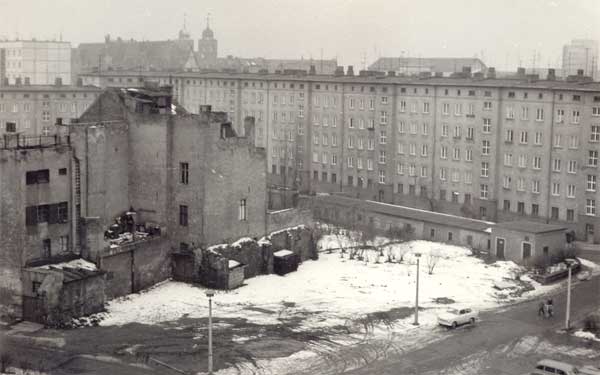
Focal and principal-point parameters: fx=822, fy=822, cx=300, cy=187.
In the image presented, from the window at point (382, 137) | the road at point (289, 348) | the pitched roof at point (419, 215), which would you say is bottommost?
the road at point (289, 348)

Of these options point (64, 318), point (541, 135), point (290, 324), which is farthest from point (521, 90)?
point (64, 318)

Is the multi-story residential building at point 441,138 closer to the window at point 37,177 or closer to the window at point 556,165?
the window at point 556,165

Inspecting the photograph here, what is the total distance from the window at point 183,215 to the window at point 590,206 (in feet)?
106

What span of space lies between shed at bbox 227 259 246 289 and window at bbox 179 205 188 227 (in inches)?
145

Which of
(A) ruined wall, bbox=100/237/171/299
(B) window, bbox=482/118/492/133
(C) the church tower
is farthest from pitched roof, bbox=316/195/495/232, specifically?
(C) the church tower

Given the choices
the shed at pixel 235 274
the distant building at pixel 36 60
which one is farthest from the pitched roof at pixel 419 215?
the distant building at pixel 36 60

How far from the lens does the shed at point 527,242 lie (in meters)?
55.2

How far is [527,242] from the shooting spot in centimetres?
5562

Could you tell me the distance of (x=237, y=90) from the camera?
305ft

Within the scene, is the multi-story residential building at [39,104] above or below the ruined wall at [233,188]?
above

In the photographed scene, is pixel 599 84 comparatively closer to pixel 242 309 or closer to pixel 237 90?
pixel 242 309

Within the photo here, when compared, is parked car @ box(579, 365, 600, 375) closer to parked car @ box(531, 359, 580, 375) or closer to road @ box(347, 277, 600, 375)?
parked car @ box(531, 359, 580, 375)

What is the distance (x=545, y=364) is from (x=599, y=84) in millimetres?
36744

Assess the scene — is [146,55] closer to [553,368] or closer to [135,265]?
[135,265]
